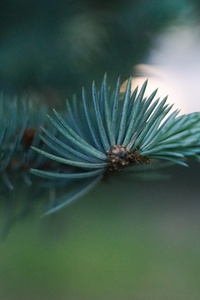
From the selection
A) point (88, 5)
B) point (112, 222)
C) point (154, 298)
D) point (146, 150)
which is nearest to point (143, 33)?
A: point (88, 5)

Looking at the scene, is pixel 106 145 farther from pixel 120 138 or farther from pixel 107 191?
pixel 107 191

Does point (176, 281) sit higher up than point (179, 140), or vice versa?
point (179, 140)

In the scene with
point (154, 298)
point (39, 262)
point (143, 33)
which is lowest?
point (154, 298)

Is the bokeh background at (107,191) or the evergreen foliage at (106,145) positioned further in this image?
the bokeh background at (107,191)

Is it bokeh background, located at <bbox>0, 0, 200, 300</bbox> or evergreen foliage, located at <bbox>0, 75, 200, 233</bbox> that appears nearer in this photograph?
evergreen foliage, located at <bbox>0, 75, 200, 233</bbox>

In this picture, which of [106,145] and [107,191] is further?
[107,191]

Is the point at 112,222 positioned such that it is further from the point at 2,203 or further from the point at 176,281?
the point at 2,203

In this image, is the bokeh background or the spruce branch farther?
the bokeh background

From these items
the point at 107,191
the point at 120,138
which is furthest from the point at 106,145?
the point at 107,191
